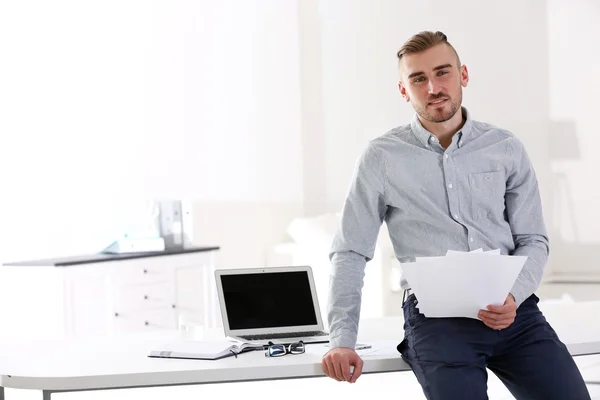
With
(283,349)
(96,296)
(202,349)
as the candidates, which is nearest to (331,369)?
(283,349)

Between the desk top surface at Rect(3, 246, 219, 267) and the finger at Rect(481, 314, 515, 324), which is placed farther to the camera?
the desk top surface at Rect(3, 246, 219, 267)

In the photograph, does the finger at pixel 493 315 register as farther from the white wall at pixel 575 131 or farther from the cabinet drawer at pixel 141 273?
the white wall at pixel 575 131

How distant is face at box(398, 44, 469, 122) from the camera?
2152 mm

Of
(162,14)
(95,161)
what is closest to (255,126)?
(162,14)

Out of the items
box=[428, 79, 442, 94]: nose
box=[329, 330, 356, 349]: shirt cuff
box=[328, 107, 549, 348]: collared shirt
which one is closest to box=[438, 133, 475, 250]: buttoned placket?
box=[328, 107, 549, 348]: collared shirt

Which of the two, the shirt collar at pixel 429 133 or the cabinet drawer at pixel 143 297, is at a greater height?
the shirt collar at pixel 429 133

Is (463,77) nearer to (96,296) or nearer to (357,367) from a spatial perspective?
(357,367)

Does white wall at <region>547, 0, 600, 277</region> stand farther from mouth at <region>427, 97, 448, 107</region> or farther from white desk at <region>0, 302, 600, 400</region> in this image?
mouth at <region>427, 97, 448, 107</region>

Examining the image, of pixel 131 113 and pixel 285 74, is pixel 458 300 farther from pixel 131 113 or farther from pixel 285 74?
pixel 285 74

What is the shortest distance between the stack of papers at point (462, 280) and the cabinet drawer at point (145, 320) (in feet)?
9.60

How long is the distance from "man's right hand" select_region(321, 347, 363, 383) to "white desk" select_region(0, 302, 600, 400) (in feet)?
0.11

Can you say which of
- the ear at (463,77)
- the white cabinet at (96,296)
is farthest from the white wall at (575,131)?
the ear at (463,77)

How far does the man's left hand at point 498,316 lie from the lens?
1.94 m

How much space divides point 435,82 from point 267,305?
682 mm
